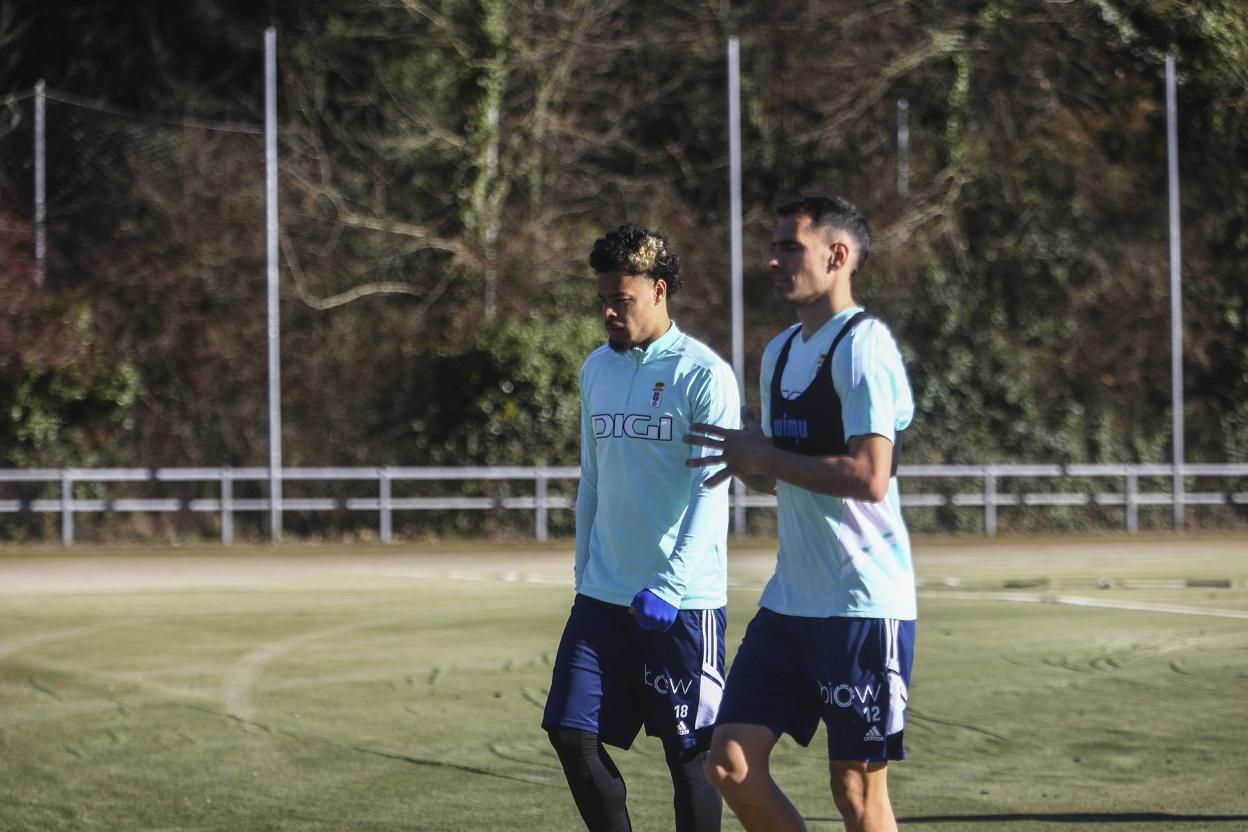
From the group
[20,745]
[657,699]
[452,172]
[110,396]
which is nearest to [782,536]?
[657,699]

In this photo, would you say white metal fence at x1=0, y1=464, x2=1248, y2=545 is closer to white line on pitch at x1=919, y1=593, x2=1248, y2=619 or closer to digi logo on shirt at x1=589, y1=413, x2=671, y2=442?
white line on pitch at x1=919, y1=593, x2=1248, y2=619

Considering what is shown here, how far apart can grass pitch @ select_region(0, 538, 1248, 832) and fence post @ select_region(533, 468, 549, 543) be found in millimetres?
6109

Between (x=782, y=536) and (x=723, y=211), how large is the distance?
73.8 feet

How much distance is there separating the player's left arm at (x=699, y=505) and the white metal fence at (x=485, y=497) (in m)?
18.4

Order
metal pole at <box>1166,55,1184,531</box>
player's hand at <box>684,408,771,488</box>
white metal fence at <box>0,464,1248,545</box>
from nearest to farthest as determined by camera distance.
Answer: player's hand at <box>684,408,771,488</box> → white metal fence at <box>0,464,1248,545</box> → metal pole at <box>1166,55,1184,531</box>

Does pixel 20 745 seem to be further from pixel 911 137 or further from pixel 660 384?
pixel 911 137

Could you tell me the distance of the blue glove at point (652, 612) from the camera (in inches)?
200

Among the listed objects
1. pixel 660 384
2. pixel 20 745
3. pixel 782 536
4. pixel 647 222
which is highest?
pixel 647 222

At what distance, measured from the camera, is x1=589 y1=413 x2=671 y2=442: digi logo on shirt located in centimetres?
537

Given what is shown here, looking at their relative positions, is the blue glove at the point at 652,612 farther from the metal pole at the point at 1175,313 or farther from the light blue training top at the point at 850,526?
the metal pole at the point at 1175,313

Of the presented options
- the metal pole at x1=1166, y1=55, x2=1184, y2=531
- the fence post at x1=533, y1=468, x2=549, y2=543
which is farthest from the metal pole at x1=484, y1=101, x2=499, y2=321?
the metal pole at x1=1166, y1=55, x2=1184, y2=531

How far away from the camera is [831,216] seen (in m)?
4.78

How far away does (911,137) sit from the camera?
27.7 metres

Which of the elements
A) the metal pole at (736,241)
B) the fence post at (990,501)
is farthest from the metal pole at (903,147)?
the fence post at (990,501)
